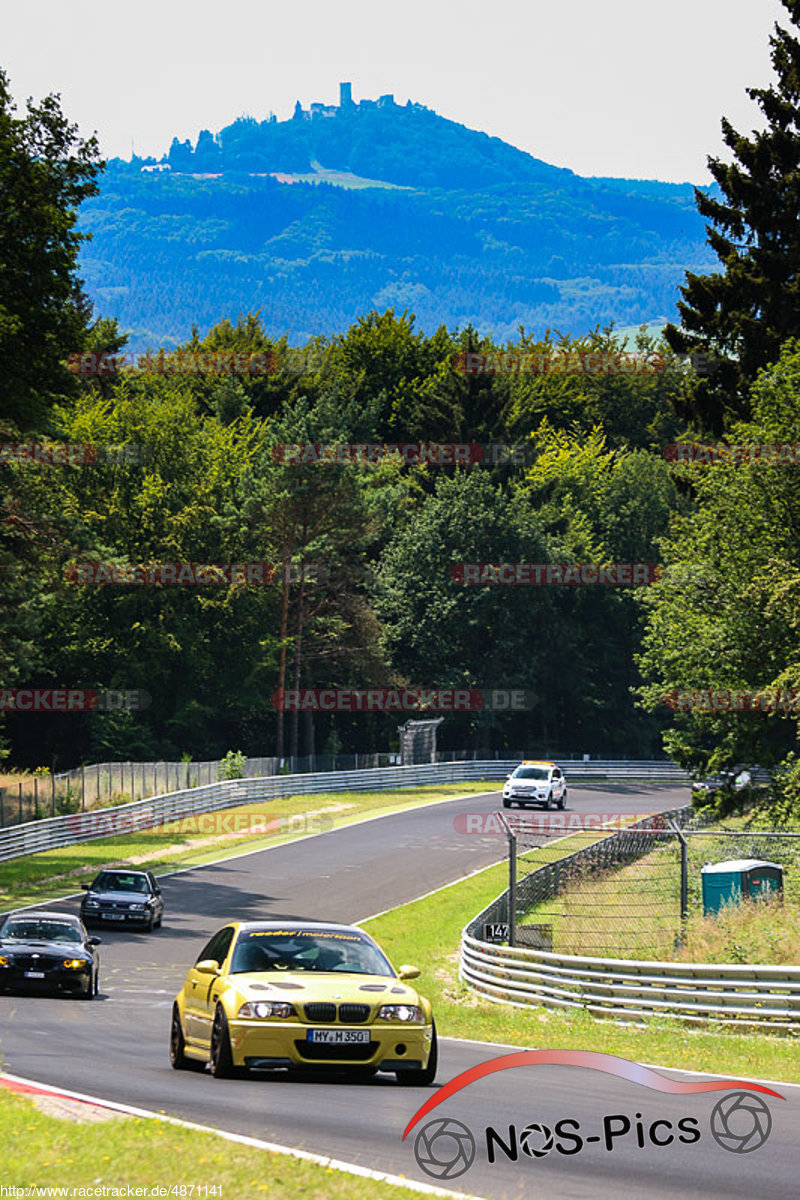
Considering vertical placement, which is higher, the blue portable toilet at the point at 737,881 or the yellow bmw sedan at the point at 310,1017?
the yellow bmw sedan at the point at 310,1017

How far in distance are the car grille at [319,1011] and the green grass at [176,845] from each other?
2775cm

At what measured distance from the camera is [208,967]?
44.6 feet

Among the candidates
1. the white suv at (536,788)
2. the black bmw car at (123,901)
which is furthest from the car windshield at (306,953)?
the white suv at (536,788)

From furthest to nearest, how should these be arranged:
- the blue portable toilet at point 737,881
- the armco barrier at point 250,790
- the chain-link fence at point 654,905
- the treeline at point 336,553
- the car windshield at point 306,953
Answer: the treeline at point 336,553
the armco barrier at point 250,790
the blue portable toilet at point 737,881
the chain-link fence at point 654,905
the car windshield at point 306,953

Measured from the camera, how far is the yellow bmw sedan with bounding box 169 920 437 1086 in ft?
40.0

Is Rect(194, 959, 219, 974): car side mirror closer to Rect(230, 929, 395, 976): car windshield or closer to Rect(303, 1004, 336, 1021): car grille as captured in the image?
Rect(230, 929, 395, 976): car windshield

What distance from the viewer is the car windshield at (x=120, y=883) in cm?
3516

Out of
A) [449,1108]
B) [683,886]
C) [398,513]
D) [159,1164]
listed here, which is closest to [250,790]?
[398,513]

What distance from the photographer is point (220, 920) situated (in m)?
36.8

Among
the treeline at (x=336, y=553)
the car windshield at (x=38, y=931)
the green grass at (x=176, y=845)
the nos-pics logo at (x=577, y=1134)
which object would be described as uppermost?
the treeline at (x=336, y=553)

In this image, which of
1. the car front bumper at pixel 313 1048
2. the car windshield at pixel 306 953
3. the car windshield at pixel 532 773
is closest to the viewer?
the car front bumper at pixel 313 1048

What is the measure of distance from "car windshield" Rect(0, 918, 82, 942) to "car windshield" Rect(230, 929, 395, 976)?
1132cm

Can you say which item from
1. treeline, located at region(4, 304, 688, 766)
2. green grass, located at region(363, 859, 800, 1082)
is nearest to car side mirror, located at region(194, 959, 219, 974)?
green grass, located at region(363, 859, 800, 1082)

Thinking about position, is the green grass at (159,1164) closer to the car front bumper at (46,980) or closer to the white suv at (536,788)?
the car front bumper at (46,980)
